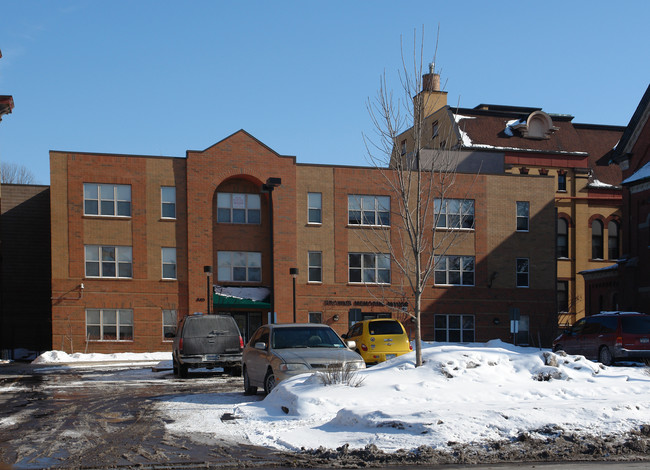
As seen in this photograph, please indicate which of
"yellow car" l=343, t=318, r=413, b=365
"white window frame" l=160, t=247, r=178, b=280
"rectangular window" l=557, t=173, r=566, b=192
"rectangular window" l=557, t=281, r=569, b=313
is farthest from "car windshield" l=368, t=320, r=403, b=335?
"rectangular window" l=557, t=173, r=566, b=192

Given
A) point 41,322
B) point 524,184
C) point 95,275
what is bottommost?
point 41,322

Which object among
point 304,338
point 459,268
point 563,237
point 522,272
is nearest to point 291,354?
point 304,338

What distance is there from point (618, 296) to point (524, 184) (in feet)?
28.3

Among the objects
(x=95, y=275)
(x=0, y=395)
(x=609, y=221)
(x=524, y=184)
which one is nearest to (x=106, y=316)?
(x=95, y=275)

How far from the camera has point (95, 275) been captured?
132 feet

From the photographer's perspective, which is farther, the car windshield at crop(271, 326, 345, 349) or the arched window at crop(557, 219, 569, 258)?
the arched window at crop(557, 219, 569, 258)

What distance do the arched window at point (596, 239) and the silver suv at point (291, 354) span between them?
4463 centimetres

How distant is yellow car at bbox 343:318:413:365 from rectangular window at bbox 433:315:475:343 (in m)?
20.4

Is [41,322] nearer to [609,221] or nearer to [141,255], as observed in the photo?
[141,255]

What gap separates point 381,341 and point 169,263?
20205 millimetres

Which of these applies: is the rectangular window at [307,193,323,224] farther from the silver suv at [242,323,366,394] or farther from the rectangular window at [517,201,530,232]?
the silver suv at [242,323,366,394]

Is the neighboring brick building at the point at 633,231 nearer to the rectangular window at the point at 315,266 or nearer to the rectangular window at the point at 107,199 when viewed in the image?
the rectangular window at the point at 315,266

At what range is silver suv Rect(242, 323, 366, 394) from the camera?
48.4 ft

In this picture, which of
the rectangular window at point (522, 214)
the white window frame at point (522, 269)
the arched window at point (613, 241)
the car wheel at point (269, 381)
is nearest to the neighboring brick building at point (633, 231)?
the white window frame at point (522, 269)
